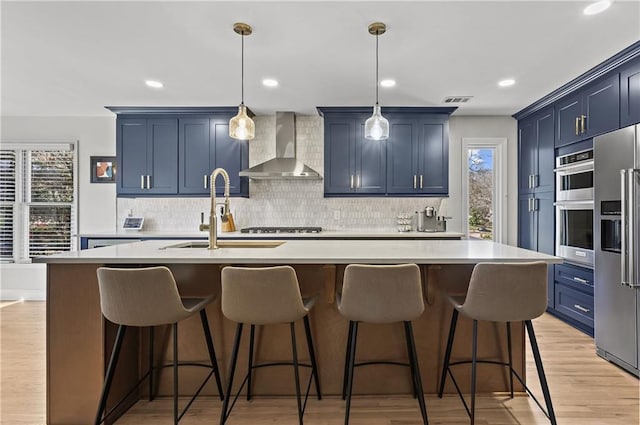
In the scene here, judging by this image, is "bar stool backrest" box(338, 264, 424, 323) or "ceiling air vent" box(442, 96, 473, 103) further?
"ceiling air vent" box(442, 96, 473, 103)

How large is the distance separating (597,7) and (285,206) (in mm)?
3641

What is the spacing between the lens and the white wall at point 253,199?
192 inches

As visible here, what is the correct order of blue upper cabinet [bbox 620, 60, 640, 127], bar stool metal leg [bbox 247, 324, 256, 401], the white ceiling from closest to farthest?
1. bar stool metal leg [bbox 247, 324, 256, 401]
2. the white ceiling
3. blue upper cabinet [bbox 620, 60, 640, 127]

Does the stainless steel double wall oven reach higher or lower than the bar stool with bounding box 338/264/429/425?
higher

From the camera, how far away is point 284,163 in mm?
4543

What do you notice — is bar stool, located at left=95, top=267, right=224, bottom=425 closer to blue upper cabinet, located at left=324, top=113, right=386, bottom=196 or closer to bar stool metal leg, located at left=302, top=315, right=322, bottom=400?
bar stool metal leg, located at left=302, top=315, right=322, bottom=400

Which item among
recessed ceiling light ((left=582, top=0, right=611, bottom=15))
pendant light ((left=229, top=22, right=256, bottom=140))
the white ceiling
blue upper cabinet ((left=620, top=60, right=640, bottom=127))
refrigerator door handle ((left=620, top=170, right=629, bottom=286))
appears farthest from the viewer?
blue upper cabinet ((left=620, top=60, right=640, bottom=127))

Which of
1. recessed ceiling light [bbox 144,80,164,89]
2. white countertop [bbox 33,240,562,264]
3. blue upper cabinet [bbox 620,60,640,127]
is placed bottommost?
white countertop [bbox 33,240,562,264]

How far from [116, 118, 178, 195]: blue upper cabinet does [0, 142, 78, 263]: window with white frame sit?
0.92 metres

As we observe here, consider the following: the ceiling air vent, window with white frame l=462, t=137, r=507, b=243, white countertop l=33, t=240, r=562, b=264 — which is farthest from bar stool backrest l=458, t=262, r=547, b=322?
window with white frame l=462, t=137, r=507, b=243

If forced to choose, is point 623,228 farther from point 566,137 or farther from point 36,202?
point 36,202

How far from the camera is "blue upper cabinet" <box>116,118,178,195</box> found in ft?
15.0

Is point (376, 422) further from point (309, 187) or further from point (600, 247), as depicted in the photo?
point (309, 187)

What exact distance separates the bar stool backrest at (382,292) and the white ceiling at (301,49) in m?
1.66
